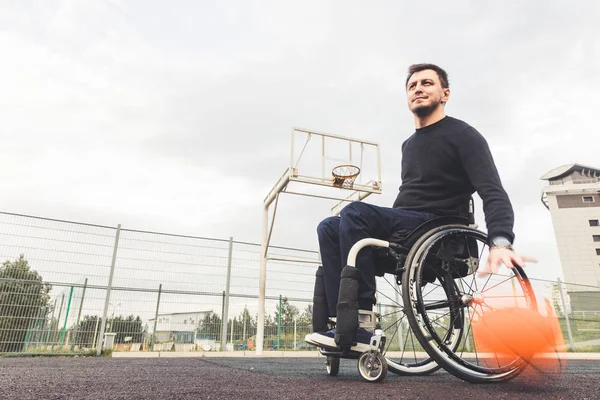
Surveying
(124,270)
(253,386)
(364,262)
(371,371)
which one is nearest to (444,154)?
(364,262)

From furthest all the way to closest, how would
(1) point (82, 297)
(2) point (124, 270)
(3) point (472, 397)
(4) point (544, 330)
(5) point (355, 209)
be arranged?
(2) point (124, 270) < (1) point (82, 297) < (5) point (355, 209) < (4) point (544, 330) < (3) point (472, 397)

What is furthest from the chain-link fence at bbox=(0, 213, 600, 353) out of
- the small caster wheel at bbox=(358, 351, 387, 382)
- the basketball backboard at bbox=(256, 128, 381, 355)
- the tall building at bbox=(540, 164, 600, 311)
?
the tall building at bbox=(540, 164, 600, 311)

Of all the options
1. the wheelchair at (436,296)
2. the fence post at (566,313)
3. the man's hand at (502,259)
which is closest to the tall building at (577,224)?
the fence post at (566,313)

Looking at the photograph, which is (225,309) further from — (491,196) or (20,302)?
(491,196)

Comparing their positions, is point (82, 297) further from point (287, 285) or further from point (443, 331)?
point (443, 331)

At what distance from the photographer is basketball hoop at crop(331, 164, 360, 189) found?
23.1 feet

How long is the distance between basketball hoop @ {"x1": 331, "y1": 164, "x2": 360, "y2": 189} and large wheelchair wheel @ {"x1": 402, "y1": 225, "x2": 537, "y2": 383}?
17.4 ft

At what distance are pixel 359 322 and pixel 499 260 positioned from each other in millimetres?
572

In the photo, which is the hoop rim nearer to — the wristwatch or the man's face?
the man's face

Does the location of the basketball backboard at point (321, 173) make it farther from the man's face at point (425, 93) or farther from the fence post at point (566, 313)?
the fence post at point (566, 313)

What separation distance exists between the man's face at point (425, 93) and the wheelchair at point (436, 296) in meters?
0.56

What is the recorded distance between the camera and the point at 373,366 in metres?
1.43

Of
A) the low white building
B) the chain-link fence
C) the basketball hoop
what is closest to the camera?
the chain-link fence

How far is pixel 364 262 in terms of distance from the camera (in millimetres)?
1540
